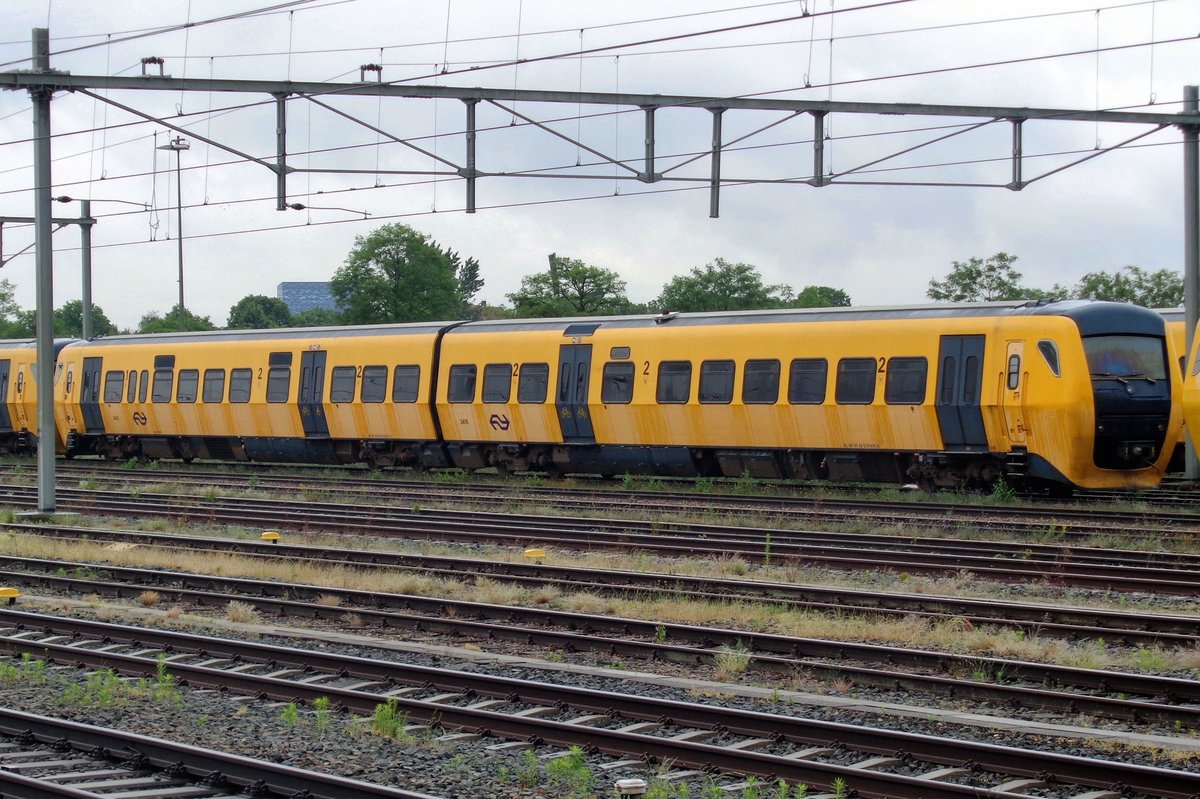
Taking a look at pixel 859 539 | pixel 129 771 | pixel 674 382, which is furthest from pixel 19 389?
pixel 129 771

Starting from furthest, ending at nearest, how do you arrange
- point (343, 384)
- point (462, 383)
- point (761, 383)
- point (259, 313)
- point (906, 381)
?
point (259, 313)
point (343, 384)
point (462, 383)
point (761, 383)
point (906, 381)

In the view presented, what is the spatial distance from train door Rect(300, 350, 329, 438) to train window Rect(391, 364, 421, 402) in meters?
1.95

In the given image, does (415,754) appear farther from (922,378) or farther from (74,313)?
(74,313)

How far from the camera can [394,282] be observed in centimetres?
7312

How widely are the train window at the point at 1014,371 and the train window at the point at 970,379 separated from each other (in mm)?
519

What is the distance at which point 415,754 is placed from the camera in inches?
319

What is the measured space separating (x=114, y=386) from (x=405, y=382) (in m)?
9.61

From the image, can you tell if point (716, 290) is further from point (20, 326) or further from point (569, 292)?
point (20, 326)

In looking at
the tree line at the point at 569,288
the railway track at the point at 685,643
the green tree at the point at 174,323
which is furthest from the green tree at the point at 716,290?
the railway track at the point at 685,643

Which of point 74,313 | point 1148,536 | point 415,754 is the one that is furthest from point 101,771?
point 74,313

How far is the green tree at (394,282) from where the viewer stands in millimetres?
71500

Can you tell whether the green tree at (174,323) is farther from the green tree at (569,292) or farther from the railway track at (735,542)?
the railway track at (735,542)

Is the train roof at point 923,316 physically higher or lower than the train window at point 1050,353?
higher

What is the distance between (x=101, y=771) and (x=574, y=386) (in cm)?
1822
